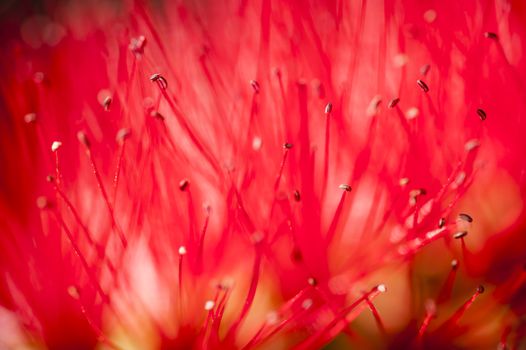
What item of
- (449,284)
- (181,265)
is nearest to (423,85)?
(449,284)

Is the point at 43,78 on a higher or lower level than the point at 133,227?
higher

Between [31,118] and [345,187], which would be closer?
[345,187]

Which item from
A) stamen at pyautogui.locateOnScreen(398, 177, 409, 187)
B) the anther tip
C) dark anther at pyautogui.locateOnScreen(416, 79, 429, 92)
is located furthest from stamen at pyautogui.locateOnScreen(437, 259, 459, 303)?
the anther tip

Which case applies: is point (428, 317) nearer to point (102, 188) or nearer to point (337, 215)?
point (337, 215)

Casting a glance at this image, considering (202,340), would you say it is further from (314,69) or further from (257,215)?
(314,69)

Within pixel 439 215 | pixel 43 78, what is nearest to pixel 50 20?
pixel 43 78

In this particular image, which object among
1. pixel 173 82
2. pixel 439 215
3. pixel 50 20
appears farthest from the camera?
pixel 50 20

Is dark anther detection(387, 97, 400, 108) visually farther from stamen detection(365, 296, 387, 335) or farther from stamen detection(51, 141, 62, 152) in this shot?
stamen detection(51, 141, 62, 152)

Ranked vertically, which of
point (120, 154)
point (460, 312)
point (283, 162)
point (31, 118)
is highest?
point (31, 118)

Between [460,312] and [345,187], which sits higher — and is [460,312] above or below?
below
